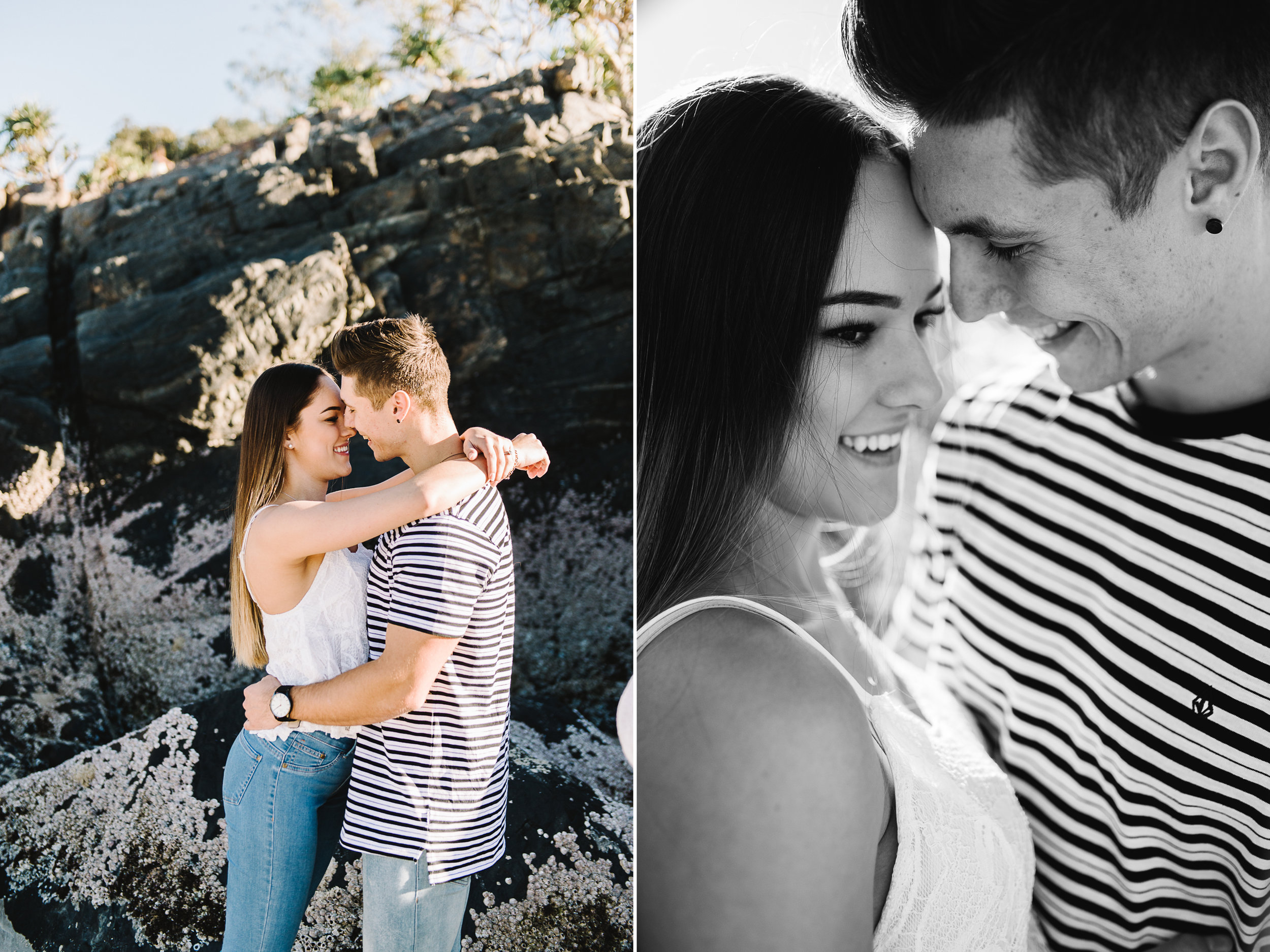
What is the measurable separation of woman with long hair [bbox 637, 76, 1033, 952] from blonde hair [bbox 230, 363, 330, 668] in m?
0.79

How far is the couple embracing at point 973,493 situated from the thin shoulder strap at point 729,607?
1 cm

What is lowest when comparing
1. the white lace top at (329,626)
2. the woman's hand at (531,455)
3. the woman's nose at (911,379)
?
the white lace top at (329,626)

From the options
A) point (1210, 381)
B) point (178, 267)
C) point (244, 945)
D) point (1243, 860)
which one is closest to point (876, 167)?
point (1210, 381)

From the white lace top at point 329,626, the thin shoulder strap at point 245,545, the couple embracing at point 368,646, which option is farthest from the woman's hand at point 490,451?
the thin shoulder strap at point 245,545

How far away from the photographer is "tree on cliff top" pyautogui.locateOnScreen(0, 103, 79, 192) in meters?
1.98

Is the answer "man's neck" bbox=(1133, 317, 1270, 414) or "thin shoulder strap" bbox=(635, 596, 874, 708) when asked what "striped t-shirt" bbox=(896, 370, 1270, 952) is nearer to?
"man's neck" bbox=(1133, 317, 1270, 414)

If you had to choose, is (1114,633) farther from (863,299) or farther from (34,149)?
(34,149)

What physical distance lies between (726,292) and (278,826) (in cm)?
154

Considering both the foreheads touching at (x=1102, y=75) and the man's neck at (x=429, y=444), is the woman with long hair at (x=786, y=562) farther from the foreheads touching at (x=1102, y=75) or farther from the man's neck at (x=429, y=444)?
the man's neck at (x=429, y=444)

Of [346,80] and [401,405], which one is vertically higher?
[346,80]

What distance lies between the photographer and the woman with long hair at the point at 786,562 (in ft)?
4.69

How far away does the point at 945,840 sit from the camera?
1.49m

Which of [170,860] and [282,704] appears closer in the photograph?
[282,704]

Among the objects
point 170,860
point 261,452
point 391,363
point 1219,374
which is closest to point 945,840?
point 1219,374
